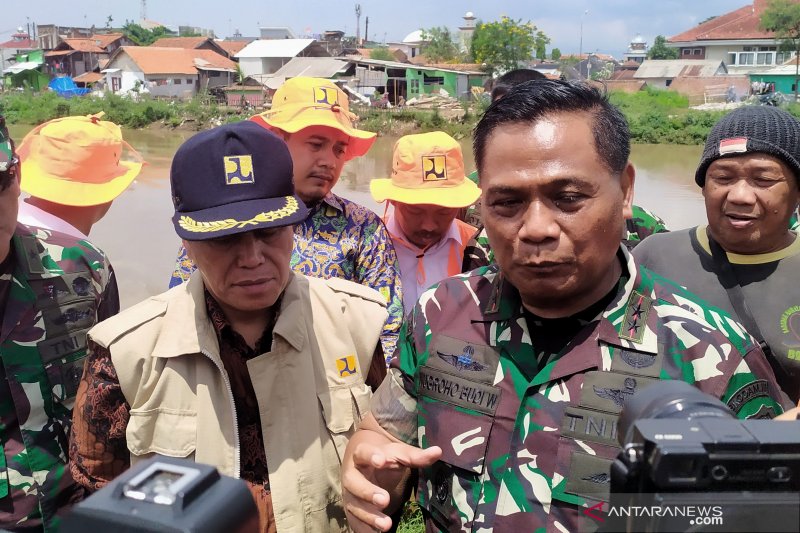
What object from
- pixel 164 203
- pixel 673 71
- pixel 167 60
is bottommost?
pixel 164 203

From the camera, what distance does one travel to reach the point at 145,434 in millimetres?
1680

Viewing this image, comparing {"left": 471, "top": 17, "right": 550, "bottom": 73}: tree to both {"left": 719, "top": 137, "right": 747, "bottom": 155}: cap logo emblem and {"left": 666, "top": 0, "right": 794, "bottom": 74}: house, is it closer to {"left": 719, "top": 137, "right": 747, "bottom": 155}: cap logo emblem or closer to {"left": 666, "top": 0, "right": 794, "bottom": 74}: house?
{"left": 666, "top": 0, "right": 794, "bottom": 74}: house

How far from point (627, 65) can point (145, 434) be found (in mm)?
60562

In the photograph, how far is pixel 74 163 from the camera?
2928 millimetres

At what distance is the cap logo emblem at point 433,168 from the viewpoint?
3287mm

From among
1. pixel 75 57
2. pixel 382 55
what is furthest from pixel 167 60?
pixel 382 55

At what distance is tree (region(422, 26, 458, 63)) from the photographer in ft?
167

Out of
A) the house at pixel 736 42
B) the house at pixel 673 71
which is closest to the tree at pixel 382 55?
the house at pixel 673 71

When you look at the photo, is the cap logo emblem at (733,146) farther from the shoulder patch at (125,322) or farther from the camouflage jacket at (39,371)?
the camouflage jacket at (39,371)

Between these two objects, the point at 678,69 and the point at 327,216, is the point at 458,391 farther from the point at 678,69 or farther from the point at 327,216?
the point at 678,69

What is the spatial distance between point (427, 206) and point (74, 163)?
5.05ft

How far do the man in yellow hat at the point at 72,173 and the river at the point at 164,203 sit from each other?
497cm

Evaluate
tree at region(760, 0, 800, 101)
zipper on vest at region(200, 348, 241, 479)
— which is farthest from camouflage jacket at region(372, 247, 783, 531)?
tree at region(760, 0, 800, 101)

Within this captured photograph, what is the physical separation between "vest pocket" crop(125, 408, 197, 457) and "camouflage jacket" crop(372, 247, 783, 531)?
461mm
